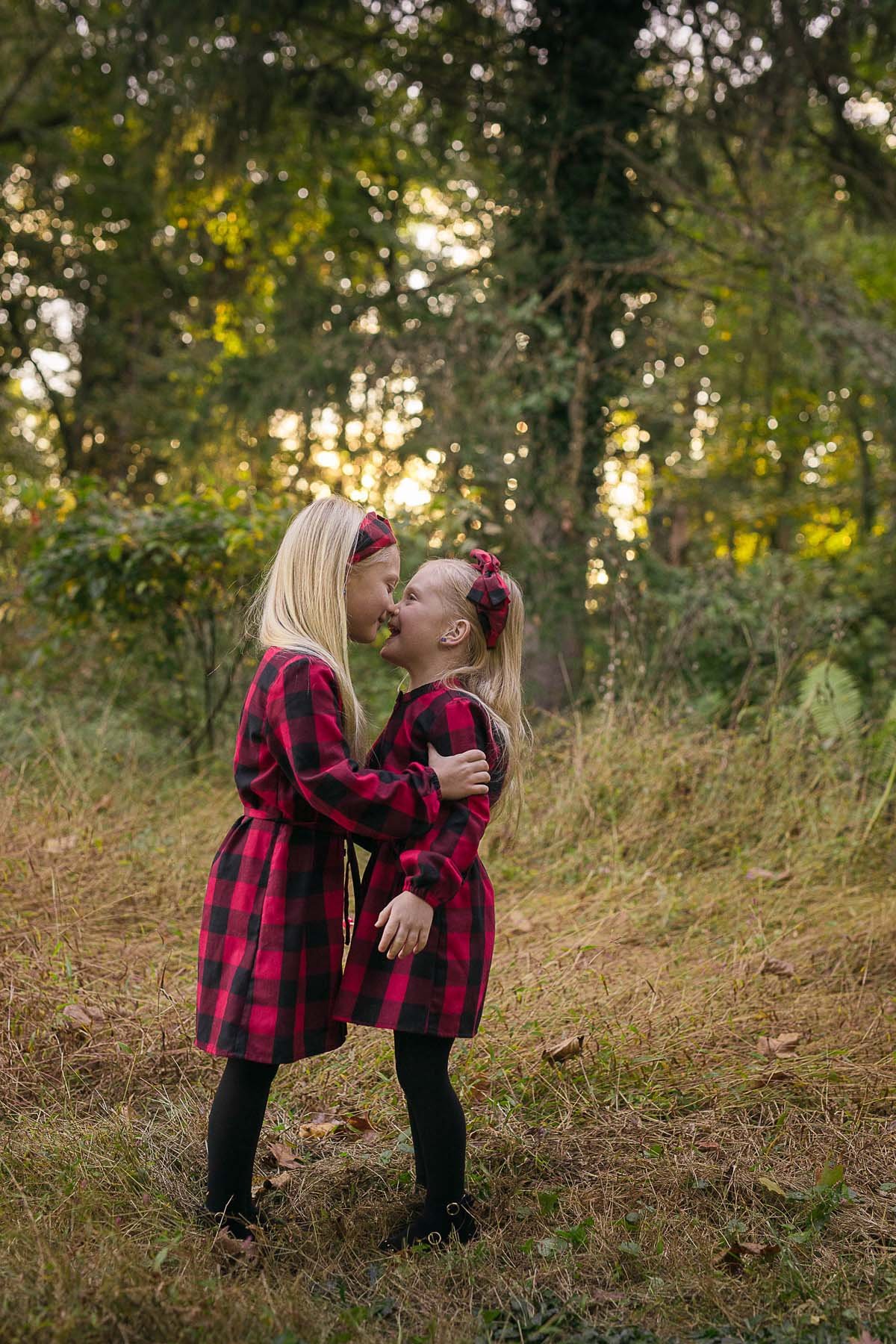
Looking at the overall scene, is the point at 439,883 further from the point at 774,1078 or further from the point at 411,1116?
the point at 774,1078

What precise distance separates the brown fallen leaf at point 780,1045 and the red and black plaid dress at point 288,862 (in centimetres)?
161

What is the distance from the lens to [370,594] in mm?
2594

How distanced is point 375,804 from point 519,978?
189 centimetres

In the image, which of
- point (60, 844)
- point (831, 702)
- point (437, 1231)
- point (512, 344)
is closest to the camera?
point (437, 1231)

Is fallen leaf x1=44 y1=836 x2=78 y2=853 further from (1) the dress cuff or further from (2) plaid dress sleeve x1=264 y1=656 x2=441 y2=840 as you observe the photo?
(1) the dress cuff

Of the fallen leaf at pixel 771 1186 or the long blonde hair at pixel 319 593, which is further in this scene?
the fallen leaf at pixel 771 1186

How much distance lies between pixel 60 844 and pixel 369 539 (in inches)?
112

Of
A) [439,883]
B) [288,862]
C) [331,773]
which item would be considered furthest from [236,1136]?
[331,773]

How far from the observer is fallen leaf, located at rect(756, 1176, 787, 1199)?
2658 millimetres

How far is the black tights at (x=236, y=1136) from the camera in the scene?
2.42 metres

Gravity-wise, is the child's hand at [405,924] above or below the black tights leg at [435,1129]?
above

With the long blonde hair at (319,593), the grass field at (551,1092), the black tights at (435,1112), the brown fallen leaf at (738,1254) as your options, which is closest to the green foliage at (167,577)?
the grass field at (551,1092)

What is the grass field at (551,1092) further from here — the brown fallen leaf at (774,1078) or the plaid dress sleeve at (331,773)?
the plaid dress sleeve at (331,773)

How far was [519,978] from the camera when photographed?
3.93 m
